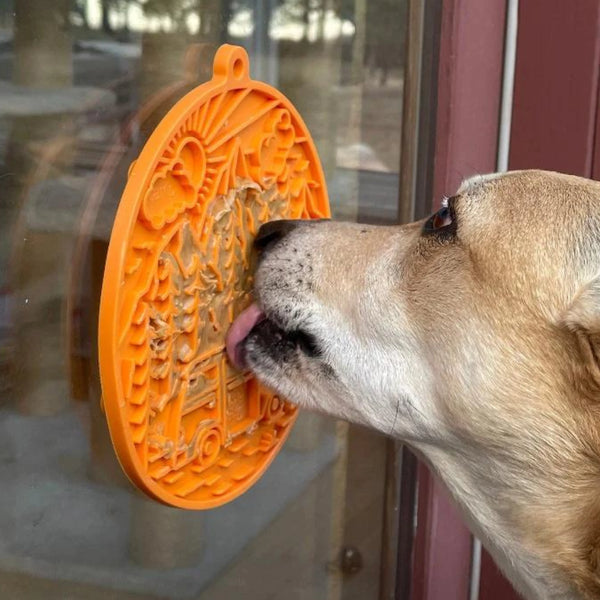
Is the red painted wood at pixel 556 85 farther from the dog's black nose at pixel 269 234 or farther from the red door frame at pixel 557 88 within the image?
the dog's black nose at pixel 269 234

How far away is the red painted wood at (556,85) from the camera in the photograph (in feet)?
8.09

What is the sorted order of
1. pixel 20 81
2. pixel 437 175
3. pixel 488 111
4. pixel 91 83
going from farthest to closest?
pixel 488 111
pixel 437 175
pixel 91 83
pixel 20 81

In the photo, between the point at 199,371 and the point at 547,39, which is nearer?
the point at 199,371

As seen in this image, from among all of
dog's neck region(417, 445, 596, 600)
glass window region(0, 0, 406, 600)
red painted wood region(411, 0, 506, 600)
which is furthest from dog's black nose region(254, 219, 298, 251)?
red painted wood region(411, 0, 506, 600)

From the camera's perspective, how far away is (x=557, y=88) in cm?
252

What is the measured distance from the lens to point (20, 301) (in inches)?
50.6

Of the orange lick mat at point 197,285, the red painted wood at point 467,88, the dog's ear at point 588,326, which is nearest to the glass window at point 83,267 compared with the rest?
the orange lick mat at point 197,285

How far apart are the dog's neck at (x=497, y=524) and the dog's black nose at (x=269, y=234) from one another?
0.41 meters

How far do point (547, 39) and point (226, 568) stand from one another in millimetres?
1561

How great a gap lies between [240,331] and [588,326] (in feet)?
1.71

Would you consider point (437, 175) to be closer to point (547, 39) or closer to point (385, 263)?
point (547, 39)

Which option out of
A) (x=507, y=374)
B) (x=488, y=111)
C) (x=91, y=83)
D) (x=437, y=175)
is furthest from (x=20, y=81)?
(x=488, y=111)

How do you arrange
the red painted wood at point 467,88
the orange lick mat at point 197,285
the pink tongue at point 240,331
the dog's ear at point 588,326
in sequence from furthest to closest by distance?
the red painted wood at point 467,88 → the pink tongue at point 240,331 → the dog's ear at point 588,326 → the orange lick mat at point 197,285

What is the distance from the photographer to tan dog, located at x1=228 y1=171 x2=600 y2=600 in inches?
56.5
